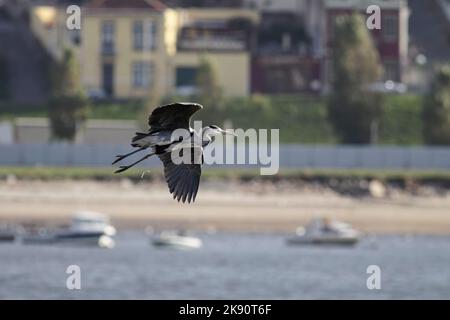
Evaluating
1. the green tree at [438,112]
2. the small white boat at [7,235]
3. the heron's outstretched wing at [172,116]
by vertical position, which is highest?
the heron's outstretched wing at [172,116]

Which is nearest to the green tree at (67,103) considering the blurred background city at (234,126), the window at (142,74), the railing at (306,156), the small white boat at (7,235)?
the blurred background city at (234,126)

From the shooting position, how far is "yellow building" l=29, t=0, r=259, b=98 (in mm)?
90750

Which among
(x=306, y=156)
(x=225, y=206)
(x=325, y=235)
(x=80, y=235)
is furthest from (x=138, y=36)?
(x=80, y=235)

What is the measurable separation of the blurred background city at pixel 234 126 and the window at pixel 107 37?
97 millimetres

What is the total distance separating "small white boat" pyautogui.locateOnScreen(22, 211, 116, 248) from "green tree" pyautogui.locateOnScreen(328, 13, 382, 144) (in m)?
20.9

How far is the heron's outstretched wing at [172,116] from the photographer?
102 ft

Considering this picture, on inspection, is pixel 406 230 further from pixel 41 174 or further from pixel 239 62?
pixel 239 62

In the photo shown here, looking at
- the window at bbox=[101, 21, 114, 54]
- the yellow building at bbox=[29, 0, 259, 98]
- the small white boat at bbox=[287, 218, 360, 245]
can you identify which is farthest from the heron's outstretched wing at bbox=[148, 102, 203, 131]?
the window at bbox=[101, 21, 114, 54]

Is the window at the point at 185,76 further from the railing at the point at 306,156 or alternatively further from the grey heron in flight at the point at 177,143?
the grey heron in flight at the point at 177,143

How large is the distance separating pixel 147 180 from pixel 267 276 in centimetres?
1504

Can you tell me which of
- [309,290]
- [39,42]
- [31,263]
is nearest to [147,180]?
[31,263]

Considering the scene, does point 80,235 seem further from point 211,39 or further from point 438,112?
point 211,39

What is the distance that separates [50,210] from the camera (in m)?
67.1

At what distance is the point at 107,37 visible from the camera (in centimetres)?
9188
